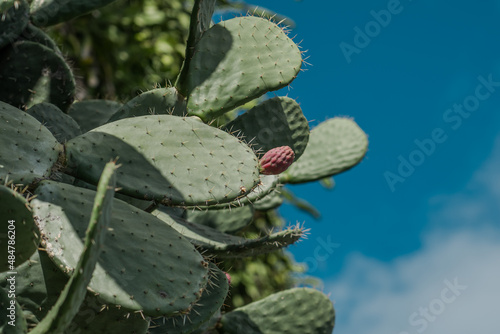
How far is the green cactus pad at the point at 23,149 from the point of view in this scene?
108 centimetres

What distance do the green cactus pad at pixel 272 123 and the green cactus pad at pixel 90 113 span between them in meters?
0.39

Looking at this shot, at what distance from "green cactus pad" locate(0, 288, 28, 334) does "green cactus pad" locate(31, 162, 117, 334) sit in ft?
0.36

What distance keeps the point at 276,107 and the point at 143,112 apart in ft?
1.09

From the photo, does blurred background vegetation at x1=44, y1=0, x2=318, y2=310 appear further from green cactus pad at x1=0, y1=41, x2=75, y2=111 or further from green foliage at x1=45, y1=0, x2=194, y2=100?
green cactus pad at x1=0, y1=41, x2=75, y2=111

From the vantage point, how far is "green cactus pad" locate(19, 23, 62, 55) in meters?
1.64

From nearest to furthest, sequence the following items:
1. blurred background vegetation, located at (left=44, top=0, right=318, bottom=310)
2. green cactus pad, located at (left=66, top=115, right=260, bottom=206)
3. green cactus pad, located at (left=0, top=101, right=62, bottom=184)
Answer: green cactus pad, located at (left=0, top=101, right=62, bottom=184) < green cactus pad, located at (left=66, top=115, right=260, bottom=206) < blurred background vegetation, located at (left=44, top=0, right=318, bottom=310)

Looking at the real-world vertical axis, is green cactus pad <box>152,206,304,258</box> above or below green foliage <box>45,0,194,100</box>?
above

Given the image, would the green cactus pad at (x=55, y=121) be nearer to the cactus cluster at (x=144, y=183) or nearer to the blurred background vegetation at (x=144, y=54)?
the cactus cluster at (x=144, y=183)

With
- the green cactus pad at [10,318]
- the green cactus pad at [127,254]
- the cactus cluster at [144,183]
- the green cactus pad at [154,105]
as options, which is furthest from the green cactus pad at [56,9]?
the green cactus pad at [10,318]

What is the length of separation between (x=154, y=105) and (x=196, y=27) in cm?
21

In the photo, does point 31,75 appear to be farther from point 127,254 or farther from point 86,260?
point 86,260

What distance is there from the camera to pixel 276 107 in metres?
1.57

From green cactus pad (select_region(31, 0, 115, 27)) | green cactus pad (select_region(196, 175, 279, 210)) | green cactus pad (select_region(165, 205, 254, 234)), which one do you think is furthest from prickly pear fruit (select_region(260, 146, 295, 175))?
green cactus pad (select_region(31, 0, 115, 27))

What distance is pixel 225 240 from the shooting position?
1.51 m
